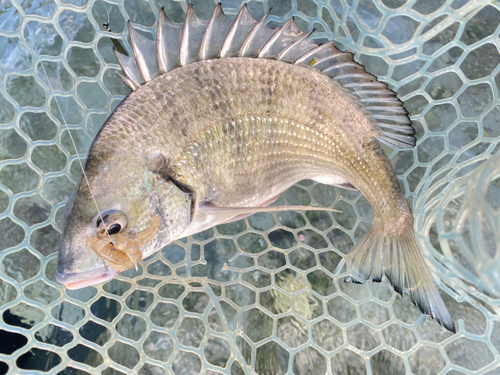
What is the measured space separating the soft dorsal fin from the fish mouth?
87 centimetres

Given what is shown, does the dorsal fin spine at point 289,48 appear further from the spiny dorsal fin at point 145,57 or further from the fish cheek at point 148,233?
the fish cheek at point 148,233

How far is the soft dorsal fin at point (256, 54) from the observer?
6.40ft

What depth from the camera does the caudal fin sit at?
211 centimetres

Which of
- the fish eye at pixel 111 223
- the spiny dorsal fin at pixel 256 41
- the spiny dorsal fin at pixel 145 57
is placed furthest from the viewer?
the spiny dorsal fin at pixel 256 41

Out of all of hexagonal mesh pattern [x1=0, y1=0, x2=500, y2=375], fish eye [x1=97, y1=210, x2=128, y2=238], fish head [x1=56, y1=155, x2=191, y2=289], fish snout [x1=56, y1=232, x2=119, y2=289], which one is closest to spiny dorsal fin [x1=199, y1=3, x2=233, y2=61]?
fish head [x1=56, y1=155, x2=191, y2=289]

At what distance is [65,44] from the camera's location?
2.46m

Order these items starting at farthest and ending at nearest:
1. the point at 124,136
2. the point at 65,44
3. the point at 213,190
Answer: the point at 65,44, the point at 213,190, the point at 124,136

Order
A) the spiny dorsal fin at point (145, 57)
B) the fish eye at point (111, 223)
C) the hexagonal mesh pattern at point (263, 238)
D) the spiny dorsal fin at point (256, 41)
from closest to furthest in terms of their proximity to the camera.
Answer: the fish eye at point (111, 223), the spiny dorsal fin at point (145, 57), the spiny dorsal fin at point (256, 41), the hexagonal mesh pattern at point (263, 238)

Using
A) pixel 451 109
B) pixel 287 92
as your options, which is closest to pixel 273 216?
pixel 287 92

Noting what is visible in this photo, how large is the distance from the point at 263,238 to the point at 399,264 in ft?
2.94

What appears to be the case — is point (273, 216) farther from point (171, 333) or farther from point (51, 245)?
point (51, 245)

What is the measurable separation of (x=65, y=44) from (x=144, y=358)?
1904 mm

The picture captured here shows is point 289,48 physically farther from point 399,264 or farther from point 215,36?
point 399,264

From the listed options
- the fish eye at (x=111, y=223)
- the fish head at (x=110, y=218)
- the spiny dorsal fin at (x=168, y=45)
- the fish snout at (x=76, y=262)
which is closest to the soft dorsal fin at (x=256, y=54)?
the spiny dorsal fin at (x=168, y=45)
